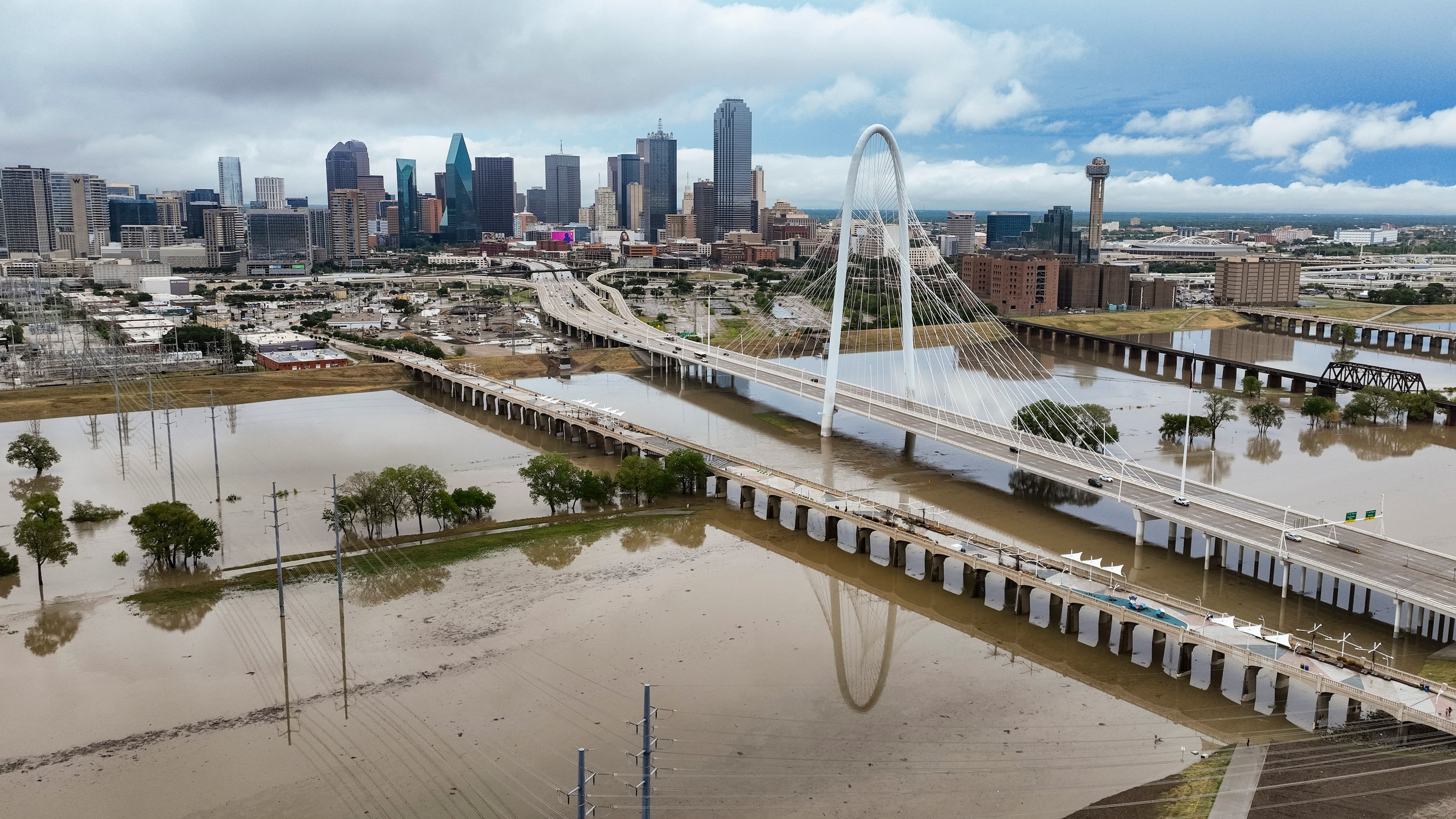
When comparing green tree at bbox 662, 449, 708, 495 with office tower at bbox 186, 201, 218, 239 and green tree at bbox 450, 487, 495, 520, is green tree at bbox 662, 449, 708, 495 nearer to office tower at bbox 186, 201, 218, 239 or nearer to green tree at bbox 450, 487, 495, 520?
green tree at bbox 450, 487, 495, 520

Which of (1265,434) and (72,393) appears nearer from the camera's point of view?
(1265,434)

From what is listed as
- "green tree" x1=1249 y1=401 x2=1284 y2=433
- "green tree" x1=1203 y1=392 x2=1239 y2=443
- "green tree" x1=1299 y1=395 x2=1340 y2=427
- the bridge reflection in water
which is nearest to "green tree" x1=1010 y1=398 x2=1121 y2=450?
"green tree" x1=1203 y1=392 x2=1239 y2=443

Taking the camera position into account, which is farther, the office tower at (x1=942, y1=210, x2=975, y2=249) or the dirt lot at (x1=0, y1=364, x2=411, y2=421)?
the office tower at (x1=942, y1=210, x2=975, y2=249)

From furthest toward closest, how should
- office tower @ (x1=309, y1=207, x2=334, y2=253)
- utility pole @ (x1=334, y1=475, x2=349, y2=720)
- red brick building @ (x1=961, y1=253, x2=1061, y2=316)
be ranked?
office tower @ (x1=309, y1=207, x2=334, y2=253), red brick building @ (x1=961, y1=253, x2=1061, y2=316), utility pole @ (x1=334, y1=475, x2=349, y2=720)

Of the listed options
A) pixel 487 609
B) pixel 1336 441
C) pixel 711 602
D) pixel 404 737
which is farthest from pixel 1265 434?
pixel 404 737

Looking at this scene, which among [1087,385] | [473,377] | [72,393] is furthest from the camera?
[1087,385]

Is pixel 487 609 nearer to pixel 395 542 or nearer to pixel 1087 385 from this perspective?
pixel 395 542

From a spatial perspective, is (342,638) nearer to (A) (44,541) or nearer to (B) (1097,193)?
(A) (44,541)
